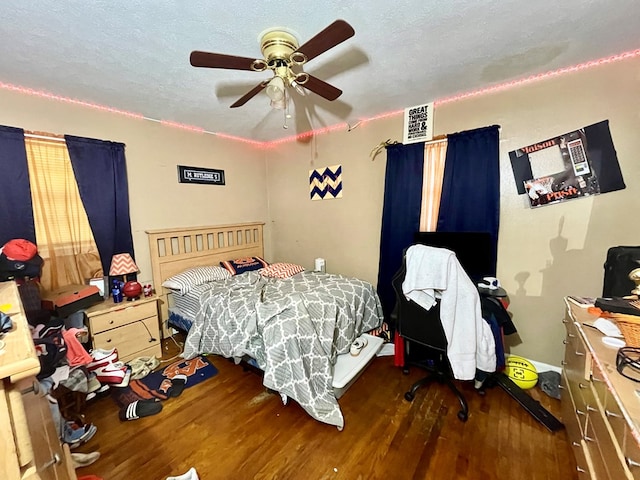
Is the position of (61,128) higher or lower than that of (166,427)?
higher

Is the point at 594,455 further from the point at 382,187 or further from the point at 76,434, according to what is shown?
the point at 76,434

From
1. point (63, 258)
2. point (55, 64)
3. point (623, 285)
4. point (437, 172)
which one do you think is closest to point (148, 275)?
point (63, 258)

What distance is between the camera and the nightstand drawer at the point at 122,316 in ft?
7.65

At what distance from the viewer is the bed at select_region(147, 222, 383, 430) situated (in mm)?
1993

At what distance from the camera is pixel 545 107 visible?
7.34ft

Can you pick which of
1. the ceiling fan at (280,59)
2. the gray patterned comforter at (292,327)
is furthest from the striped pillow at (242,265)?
the ceiling fan at (280,59)

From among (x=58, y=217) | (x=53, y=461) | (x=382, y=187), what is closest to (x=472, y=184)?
(x=382, y=187)

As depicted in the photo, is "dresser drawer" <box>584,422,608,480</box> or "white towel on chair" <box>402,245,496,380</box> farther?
"white towel on chair" <box>402,245,496,380</box>

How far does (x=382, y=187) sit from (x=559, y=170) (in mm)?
1540

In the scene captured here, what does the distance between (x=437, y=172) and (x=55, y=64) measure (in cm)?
318

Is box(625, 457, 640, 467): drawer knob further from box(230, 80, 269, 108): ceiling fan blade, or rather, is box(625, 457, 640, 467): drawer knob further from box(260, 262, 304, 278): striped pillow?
box(260, 262, 304, 278): striped pillow

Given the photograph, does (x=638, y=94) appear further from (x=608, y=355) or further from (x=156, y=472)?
(x=156, y=472)

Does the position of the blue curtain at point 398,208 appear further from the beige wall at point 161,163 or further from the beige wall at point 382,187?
the beige wall at point 161,163

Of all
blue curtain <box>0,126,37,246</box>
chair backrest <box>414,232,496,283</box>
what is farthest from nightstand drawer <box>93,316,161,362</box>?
chair backrest <box>414,232,496,283</box>
